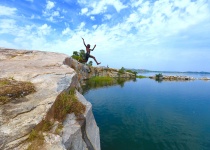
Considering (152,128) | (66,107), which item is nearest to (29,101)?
(66,107)

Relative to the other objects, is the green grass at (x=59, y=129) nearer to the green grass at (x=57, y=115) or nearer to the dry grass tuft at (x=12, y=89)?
the green grass at (x=57, y=115)

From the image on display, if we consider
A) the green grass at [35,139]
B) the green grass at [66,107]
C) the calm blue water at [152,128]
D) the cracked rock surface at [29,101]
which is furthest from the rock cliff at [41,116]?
the calm blue water at [152,128]

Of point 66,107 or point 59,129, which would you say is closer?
point 59,129

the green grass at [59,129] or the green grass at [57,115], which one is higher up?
the green grass at [57,115]

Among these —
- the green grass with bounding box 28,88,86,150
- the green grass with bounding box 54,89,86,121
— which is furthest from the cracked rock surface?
the green grass with bounding box 54,89,86,121

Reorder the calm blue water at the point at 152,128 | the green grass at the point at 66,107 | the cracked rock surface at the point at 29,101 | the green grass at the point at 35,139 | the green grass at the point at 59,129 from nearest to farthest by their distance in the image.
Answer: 1. the green grass at the point at 35,139
2. the cracked rock surface at the point at 29,101
3. the green grass at the point at 59,129
4. the green grass at the point at 66,107
5. the calm blue water at the point at 152,128

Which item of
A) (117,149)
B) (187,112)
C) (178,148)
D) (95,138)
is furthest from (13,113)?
(187,112)

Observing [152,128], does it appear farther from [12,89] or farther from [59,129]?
[12,89]

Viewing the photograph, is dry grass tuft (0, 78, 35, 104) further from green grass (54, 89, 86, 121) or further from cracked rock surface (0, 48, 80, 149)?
green grass (54, 89, 86, 121)

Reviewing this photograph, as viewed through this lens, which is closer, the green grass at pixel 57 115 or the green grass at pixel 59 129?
the green grass at pixel 57 115

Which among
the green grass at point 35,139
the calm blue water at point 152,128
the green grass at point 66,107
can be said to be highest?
the green grass at point 66,107

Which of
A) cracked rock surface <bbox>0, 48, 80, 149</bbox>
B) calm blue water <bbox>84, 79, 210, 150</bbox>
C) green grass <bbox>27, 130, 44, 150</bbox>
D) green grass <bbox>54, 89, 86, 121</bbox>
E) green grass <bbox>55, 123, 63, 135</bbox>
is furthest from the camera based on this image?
calm blue water <bbox>84, 79, 210, 150</bbox>

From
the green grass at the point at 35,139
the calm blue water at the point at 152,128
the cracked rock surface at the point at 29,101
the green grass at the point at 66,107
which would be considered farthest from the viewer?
the calm blue water at the point at 152,128

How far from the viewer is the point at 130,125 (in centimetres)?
3584
